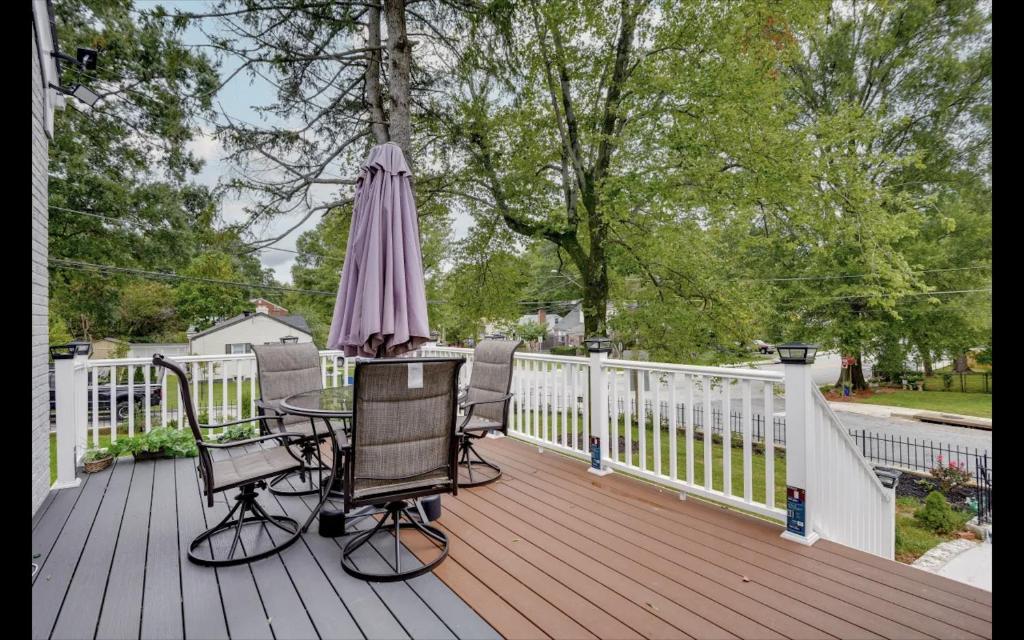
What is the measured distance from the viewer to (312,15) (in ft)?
20.7

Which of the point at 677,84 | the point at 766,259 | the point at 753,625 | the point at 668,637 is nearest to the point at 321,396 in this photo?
the point at 668,637

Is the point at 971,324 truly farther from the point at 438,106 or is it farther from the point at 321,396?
the point at 321,396

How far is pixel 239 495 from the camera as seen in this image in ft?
9.11

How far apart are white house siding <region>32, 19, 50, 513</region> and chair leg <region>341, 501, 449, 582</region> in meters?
2.20

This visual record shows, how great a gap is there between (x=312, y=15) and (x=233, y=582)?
689 centimetres

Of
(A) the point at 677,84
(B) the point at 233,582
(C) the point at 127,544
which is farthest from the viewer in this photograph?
(A) the point at 677,84

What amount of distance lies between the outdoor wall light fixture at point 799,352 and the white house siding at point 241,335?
26689mm

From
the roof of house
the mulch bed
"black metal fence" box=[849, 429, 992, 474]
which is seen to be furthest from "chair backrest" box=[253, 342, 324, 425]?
the roof of house

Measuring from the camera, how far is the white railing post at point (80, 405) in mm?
4039

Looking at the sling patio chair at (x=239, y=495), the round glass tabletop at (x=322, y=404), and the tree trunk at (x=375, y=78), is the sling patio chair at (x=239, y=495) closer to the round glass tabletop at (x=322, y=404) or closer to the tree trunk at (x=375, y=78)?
the round glass tabletop at (x=322, y=404)

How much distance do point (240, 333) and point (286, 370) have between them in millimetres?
25538

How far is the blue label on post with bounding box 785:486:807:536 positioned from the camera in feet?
8.99

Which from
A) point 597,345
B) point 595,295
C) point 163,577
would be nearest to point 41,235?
point 163,577

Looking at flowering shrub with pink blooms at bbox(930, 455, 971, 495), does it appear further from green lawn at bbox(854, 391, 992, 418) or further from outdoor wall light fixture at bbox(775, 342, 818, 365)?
outdoor wall light fixture at bbox(775, 342, 818, 365)
